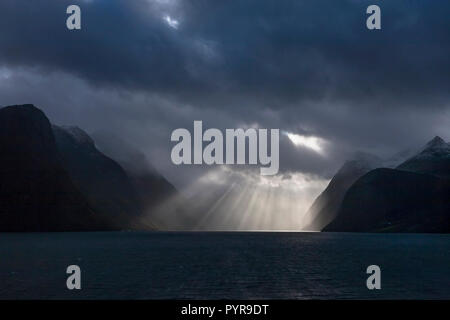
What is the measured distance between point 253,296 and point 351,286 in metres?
17.6

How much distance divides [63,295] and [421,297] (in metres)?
45.0

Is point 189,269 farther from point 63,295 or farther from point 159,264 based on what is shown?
point 63,295

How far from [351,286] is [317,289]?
261 inches

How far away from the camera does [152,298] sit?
183 ft

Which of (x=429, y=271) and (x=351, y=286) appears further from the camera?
(x=429, y=271)

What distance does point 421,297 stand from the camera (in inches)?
2292

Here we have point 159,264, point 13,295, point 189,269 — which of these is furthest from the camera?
point 159,264
